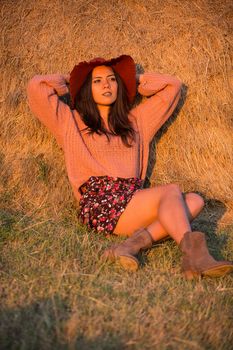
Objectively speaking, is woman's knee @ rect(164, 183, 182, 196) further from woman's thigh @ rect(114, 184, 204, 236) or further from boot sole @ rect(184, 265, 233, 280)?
boot sole @ rect(184, 265, 233, 280)

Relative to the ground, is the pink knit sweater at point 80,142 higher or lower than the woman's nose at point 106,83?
lower

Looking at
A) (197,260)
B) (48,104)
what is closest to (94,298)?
(197,260)

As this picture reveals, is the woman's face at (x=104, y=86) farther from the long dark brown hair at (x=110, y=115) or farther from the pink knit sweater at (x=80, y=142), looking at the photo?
the pink knit sweater at (x=80, y=142)

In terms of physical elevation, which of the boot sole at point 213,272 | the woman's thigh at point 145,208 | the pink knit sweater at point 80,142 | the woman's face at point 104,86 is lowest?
the boot sole at point 213,272

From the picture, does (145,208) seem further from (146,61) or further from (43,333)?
(146,61)

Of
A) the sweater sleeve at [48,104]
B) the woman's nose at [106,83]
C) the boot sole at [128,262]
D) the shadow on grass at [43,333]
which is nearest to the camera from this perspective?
the shadow on grass at [43,333]

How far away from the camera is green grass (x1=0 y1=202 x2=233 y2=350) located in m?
2.37

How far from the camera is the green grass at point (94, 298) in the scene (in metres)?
2.37

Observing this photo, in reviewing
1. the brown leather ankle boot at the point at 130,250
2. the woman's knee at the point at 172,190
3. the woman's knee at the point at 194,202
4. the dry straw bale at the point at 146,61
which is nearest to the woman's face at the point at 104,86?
the dry straw bale at the point at 146,61

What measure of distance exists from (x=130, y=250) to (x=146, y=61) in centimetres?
211

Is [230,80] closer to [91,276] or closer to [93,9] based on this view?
[93,9]

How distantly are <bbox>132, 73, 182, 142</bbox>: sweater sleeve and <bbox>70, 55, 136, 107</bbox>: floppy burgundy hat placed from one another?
14 centimetres

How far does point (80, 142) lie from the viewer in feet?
12.9

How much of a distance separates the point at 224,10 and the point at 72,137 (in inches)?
85.1
